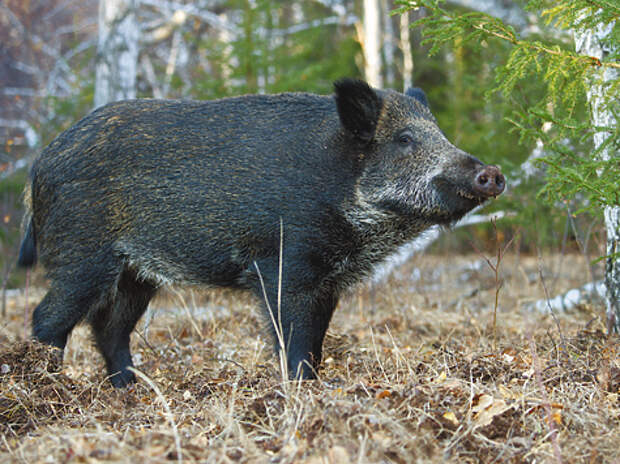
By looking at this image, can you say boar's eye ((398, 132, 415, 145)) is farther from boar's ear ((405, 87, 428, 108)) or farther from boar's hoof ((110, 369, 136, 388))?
boar's hoof ((110, 369, 136, 388))

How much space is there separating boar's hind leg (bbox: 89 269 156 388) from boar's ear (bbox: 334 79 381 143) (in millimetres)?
1927

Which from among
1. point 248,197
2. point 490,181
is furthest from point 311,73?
point 490,181

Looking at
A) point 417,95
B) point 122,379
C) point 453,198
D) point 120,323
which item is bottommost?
point 122,379

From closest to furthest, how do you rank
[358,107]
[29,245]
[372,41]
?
[358,107]
[29,245]
[372,41]

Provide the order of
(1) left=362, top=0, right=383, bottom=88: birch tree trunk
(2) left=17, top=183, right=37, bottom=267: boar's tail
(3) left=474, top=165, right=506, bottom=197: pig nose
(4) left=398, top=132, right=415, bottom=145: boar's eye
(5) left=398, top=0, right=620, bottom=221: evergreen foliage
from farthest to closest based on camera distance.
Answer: (1) left=362, top=0, right=383, bottom=88: birch tree trunk
(2) left=17, top=183, right=37, bottom=267: boar's tail
(4) left=398, top=132, right=415, bottom=145: boar's eye
(3) left=474, top=165, right=506, bottom=197: pig nose
(5) left=398, top=0, right=620, bottom=221: evergreen foliage

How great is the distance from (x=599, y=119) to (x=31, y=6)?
580 inches

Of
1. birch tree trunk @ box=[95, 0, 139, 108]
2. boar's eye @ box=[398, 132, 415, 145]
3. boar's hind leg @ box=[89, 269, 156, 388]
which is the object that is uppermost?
birch tree trunk @ box=[95, 0, 139, 108]

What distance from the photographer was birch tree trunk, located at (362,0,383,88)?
1097 cm

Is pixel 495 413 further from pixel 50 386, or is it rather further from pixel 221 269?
pixel 50 386

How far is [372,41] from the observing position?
11.2 metres

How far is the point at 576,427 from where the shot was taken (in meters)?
2.71

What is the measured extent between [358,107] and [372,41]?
25.6 feet

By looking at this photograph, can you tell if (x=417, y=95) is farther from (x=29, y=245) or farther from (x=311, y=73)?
(x=311, y=73)

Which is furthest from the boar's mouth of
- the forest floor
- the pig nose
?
the forest floor
